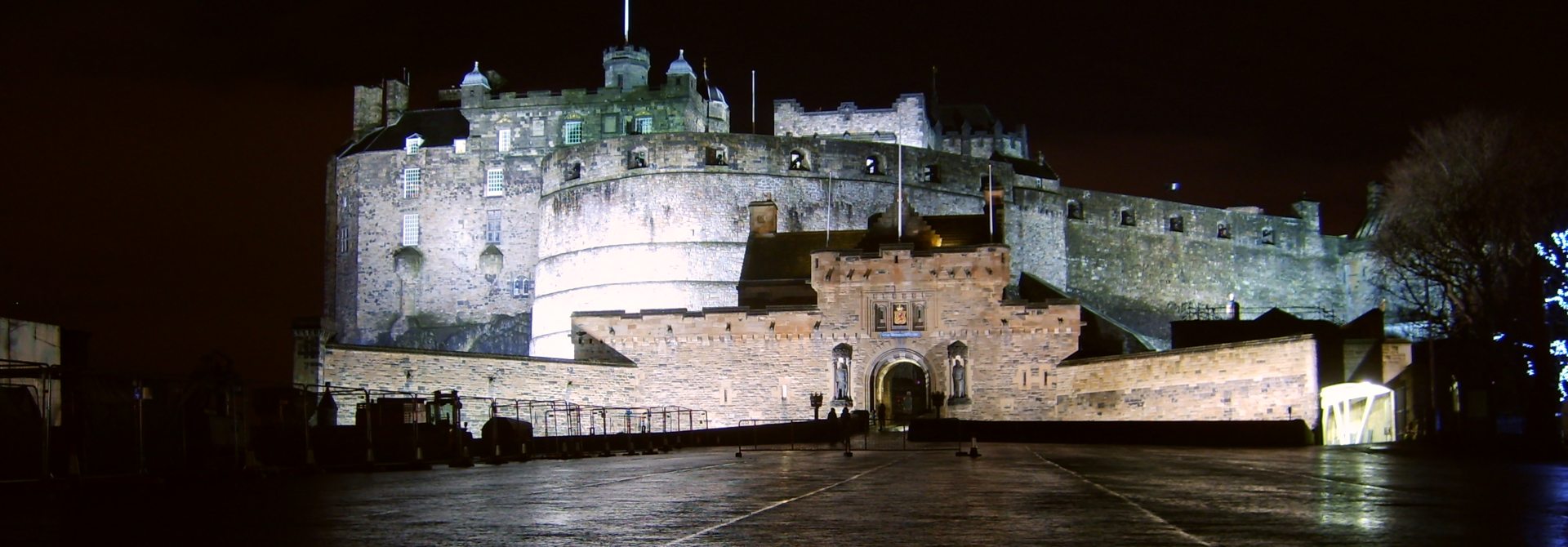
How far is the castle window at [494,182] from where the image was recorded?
5612cm

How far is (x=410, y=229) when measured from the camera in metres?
56.3

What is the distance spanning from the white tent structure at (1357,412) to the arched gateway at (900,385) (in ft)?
37.0

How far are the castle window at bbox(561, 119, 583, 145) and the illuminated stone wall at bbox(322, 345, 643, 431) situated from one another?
18.9 meters

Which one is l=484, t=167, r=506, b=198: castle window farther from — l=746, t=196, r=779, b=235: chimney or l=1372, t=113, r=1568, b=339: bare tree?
l=1372, t=113, r=1568, b=339: bare tree

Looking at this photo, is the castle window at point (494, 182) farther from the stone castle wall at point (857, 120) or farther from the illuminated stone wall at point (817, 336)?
the illuminated stone wall at point (817, 336)

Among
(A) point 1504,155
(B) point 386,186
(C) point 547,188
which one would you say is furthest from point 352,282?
(A) point 1504,155

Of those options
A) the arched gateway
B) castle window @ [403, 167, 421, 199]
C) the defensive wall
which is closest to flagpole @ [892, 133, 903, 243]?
the defensive wall

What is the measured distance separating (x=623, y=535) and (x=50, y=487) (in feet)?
24.5

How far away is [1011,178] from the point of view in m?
56.7

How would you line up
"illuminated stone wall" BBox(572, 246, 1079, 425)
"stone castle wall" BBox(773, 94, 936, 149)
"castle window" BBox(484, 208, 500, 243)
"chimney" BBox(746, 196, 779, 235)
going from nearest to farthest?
1. "illuminated stone wall" BBox(572, 246, 1079, 425)
2. "chimney" BBox(746, 196, 779, 235)
3. "castle window" BBox(484, 208, 500, 243)
4. "stone castle wall" BBox(773, 94, 936, 149)

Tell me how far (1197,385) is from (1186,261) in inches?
1096

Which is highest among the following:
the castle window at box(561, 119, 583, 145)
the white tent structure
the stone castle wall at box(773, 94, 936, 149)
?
the stone castle wall at box(773, 94, 936, 149)

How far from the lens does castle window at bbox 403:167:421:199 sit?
56625 millimetres

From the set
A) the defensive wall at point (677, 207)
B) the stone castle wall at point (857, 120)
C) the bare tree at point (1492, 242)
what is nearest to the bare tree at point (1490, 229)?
the bare tree at point (1492, 242)
